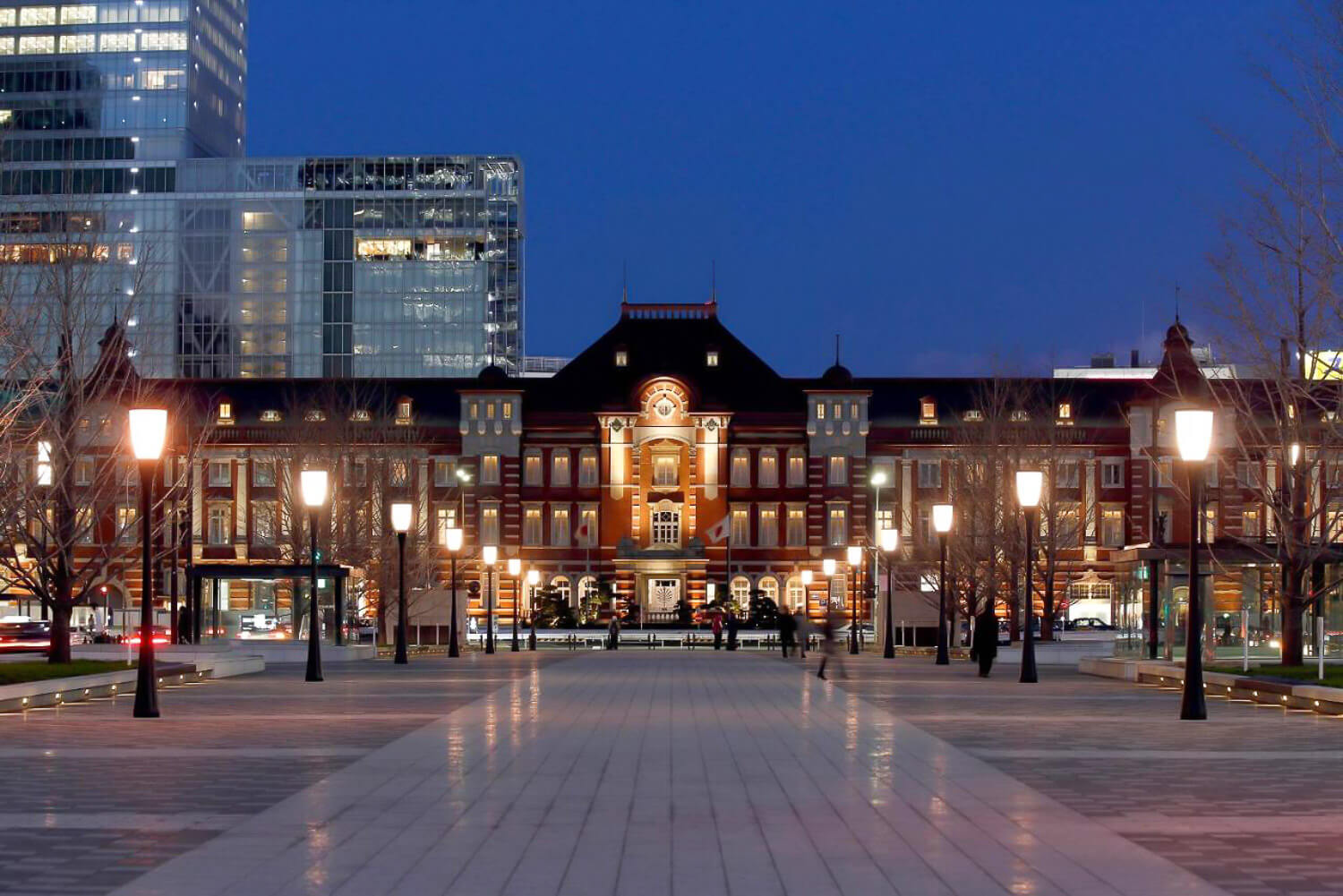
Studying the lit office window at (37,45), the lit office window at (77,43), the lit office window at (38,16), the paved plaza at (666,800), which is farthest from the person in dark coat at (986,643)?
the lit office window at (38,16)

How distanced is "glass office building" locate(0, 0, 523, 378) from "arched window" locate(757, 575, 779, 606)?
4838 cm

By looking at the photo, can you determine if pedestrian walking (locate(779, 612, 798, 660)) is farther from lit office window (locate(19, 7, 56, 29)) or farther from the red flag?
lit office window (locate(19, 7, 56, 29))

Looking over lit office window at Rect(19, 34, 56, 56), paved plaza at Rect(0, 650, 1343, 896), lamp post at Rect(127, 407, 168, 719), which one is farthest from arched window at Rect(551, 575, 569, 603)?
lamp post at Rect(127, 407, 168, 719)

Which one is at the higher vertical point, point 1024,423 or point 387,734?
point 1024,423

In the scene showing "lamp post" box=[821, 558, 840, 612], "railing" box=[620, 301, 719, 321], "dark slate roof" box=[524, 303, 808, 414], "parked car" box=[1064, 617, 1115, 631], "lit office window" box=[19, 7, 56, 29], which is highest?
"lit office window" box=[19, 7, 56, 29]

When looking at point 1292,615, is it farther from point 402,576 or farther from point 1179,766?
point 402,576

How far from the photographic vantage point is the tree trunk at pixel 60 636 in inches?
1491

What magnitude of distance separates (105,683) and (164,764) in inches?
551

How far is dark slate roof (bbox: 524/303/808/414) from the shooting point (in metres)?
111

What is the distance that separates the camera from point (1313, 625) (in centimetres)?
4784

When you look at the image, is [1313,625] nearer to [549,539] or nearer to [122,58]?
[549,539]

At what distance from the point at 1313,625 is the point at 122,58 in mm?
129738

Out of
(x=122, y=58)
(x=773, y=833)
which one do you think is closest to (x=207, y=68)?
(x=122, y=58)

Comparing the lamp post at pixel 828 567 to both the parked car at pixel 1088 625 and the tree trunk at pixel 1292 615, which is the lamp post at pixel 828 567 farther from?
the tree trunk at pixel 1292 615
